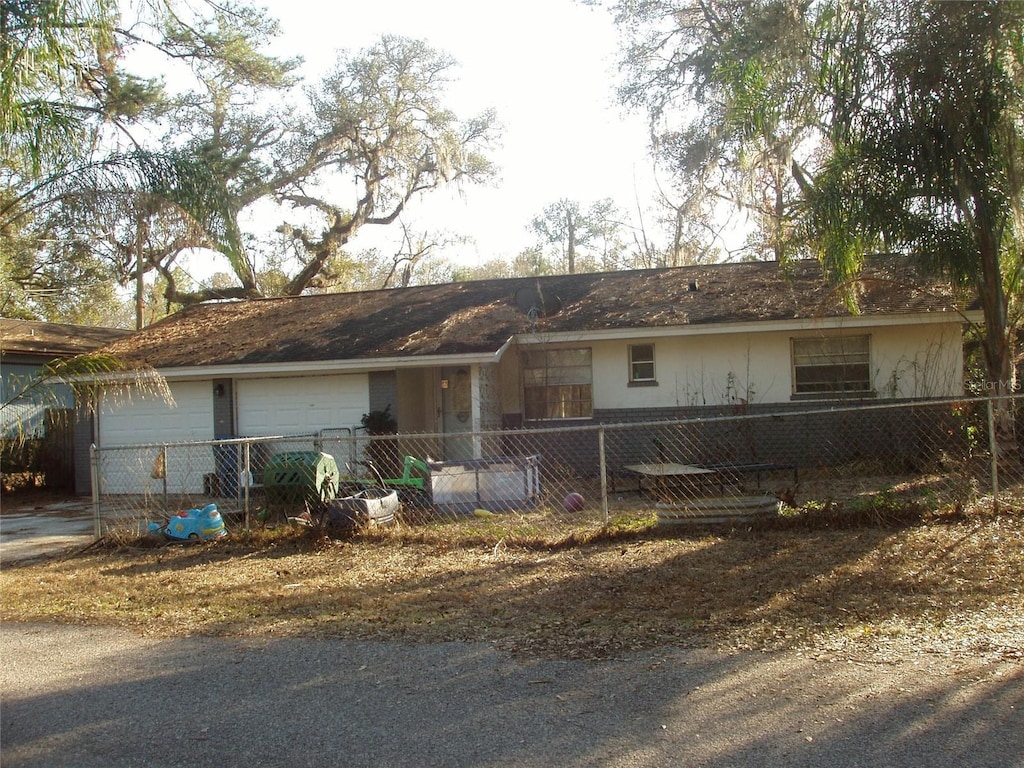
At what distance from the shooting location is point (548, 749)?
3977 millimetres

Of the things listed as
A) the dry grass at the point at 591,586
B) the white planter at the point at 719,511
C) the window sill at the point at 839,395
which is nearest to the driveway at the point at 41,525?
the dry grass at the point at 591,586

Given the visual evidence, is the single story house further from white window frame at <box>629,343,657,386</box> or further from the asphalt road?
the asphalt road

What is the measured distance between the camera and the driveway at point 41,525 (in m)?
10.6

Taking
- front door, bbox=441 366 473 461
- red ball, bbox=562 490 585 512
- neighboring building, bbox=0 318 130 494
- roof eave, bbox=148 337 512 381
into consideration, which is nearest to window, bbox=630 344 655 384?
roof eave, bbox=148 337 512 381

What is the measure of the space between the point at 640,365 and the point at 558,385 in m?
1.53

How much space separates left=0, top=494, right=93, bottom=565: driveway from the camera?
34.7ft

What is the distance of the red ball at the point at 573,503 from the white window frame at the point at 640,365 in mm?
4858

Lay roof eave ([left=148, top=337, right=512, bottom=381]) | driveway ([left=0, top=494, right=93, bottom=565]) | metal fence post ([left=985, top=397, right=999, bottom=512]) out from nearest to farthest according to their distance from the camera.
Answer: metal fence post ([left=985, top=397, right=999, bottom=512])
driveway ([left=0, top=494, right=93, bottom=565])
roof eave ([left=148, top=337, right=512, bottom=381])

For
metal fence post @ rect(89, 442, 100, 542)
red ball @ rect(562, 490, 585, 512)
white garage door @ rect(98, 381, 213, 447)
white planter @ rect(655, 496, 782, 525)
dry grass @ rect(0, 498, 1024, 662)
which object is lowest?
dry grass @ rect(0, 498, 1024, 662)

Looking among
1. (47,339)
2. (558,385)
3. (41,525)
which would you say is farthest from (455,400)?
(47,339)

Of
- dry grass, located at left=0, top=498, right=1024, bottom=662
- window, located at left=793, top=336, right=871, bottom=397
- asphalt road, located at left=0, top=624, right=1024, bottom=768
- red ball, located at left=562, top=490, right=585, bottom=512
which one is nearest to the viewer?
asphalt road, located at left=0, top=624, right=1024, bottom=768

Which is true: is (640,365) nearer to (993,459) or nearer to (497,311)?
(497,311)

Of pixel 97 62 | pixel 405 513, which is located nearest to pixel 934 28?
pixel 405 513

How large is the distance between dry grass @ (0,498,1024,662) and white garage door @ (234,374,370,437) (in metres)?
Answer: 5.85
